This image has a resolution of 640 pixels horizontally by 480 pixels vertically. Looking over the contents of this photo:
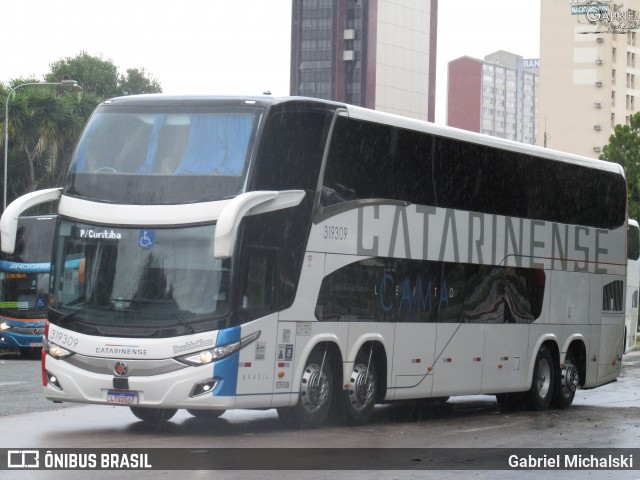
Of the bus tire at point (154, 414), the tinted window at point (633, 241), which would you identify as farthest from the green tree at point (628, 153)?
the bus tire at point (154, 414)

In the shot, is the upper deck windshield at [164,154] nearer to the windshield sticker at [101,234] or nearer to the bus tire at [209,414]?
the windshield sticker at [101,234]

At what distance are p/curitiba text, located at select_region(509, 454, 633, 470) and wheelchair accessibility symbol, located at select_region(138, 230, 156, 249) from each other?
4.58 m

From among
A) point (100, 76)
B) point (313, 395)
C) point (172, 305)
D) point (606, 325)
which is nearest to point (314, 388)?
point (313, 395)

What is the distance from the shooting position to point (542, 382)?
21.3 m

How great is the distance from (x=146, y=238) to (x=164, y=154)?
40.2 inches

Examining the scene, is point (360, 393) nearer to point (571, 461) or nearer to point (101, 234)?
point (101, 234)

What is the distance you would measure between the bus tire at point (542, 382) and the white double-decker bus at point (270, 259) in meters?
1.70

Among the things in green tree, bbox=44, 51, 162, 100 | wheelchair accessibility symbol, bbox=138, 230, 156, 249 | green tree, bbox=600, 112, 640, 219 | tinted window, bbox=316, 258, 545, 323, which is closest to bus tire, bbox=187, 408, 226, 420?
tinted window, bbox=316, 258, 545, 323

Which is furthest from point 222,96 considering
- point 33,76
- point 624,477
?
point 33,76

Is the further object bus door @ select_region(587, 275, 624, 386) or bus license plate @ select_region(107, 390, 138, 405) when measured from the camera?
bus door @ select_region(587, 275, 624, 386)

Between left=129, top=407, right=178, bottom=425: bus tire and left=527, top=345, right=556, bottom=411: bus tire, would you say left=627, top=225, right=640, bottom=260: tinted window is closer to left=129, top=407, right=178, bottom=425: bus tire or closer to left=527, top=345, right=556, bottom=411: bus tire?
left=527, top=345, right=556, bottom=411: bus tire

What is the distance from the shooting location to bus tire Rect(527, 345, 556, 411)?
21016 millimetres

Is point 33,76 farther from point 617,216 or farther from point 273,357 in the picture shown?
point 273,357

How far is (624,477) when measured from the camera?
11.6 m
